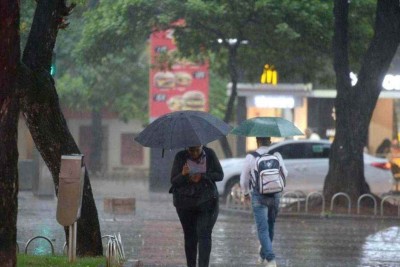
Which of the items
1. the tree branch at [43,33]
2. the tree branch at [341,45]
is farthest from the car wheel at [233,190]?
the tree branch at [43,33]

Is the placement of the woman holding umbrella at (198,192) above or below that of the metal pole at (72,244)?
above

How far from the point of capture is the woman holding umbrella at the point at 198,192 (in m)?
11.7

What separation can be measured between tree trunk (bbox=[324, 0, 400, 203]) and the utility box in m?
13.1

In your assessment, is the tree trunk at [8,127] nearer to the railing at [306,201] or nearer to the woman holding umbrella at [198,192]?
the woman holding umbrella at [198,192]

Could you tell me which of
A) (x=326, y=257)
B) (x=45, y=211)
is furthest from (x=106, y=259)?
(x=45, y=211)

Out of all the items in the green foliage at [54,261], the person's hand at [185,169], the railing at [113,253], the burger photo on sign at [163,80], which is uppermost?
the burger photo on sign at [163,80]

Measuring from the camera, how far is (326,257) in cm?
1534

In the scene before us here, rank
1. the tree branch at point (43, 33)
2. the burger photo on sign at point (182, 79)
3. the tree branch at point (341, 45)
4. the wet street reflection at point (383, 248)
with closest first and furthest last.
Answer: the tree branch at point (43, 33) → the wet street reflection at point (383, 248) → the tree branch at point (341, 45) → the burger photo on sign at point (182, 79)

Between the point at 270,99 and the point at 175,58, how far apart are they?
12.9 feet

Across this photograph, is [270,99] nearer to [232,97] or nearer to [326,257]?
[232,97]

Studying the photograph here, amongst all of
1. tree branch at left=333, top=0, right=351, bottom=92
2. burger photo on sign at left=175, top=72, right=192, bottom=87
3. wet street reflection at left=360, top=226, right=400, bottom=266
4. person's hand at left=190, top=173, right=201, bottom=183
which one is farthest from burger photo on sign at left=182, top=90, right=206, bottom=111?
person's hand at left=190, top=173, right=201, bottom=183

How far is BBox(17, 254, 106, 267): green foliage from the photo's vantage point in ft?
39.0

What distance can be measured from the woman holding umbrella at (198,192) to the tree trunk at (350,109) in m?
12.4

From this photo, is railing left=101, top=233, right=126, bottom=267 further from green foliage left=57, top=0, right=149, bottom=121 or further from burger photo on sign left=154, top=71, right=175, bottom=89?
green foliage left=57, top=0, right=149, bottom=121
